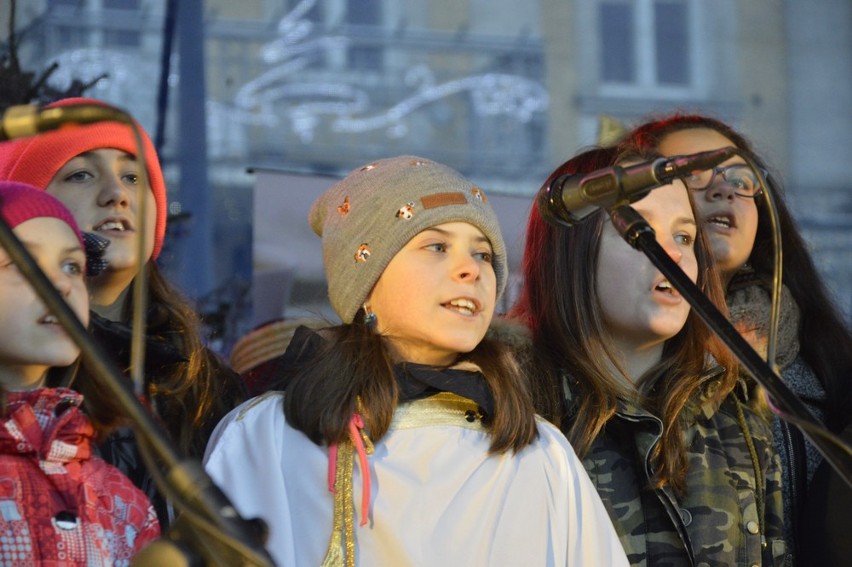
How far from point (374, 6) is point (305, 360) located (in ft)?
14.9

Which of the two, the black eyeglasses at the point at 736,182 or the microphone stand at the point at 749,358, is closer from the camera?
the microphone stand at the point at 749,358

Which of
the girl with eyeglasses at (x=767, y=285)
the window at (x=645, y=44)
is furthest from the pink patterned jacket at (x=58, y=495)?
the window at (x=645, y=44)

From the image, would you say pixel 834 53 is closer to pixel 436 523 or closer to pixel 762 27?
pixel 762 27

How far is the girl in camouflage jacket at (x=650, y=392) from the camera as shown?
8.74 ft

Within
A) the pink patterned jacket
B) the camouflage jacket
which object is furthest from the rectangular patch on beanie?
the pink patterned jacket

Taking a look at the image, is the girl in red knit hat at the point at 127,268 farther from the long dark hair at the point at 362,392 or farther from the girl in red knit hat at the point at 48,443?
the girl in red knit hat at the point at 48,443

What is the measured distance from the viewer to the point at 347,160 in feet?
22.0

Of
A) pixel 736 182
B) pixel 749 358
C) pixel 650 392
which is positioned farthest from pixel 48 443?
pixel 736 182

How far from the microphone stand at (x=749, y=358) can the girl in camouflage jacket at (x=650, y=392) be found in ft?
2.60

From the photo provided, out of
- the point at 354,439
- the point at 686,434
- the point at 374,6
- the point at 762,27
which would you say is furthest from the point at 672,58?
the point at 354,439

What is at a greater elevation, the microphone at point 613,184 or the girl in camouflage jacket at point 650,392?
the microphone at point 613,184

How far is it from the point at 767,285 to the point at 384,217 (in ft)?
3.89

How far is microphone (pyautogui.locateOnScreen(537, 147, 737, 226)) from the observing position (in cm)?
196

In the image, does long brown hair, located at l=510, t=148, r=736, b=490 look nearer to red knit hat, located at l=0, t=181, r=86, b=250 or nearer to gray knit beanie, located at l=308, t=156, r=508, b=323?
gray knit beanie, located at l=308, t=156, r=508, b=323
